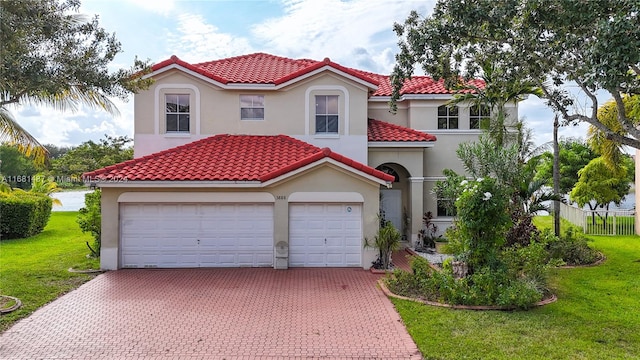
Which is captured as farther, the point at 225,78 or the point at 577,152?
the point at 577,152

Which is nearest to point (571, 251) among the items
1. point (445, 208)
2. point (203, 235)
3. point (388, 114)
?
point (445, 208)

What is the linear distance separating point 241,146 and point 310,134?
3051mm

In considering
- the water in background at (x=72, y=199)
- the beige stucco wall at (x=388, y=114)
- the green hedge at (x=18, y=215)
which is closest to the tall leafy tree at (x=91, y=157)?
the water in background at (x=72, y=199)

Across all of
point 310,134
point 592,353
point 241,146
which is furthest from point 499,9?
point 241,146

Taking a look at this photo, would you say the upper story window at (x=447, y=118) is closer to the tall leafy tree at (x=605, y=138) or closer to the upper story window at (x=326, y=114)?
the upper story window at (x=326, y=114)

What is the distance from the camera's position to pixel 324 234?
1523 cm

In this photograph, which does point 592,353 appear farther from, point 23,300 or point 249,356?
point 23,300

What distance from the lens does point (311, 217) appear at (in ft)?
49.9

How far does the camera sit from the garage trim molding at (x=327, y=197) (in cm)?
1498

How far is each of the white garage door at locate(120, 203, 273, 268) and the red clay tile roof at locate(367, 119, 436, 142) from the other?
647cm

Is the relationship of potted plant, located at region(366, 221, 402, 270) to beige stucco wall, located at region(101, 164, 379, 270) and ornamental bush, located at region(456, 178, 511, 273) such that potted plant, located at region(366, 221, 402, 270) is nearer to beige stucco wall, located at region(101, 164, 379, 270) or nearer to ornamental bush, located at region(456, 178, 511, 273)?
beige stucco wall, located at region(101, 164, 379, 270)

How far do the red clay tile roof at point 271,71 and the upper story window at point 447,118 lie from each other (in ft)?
2.98

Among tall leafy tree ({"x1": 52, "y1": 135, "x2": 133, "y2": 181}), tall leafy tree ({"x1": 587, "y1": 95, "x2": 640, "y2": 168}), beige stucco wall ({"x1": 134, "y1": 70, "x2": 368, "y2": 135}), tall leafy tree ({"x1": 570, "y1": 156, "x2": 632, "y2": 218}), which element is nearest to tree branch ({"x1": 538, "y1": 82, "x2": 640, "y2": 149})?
beige stucco wall ({"x1": 134, "y1": 70, "x2": 368, "y2": 135})

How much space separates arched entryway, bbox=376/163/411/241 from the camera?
20312mm
